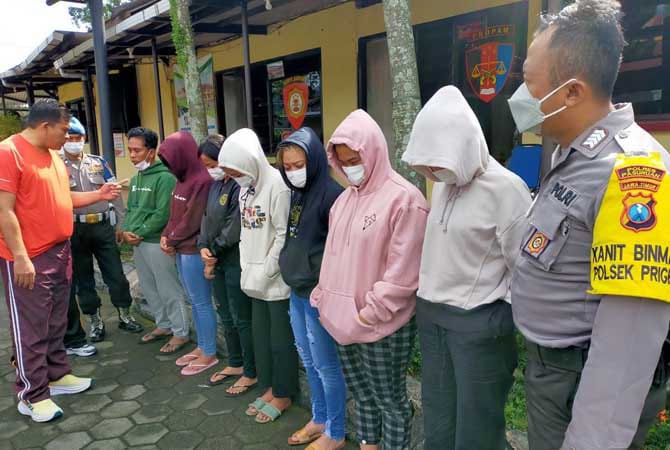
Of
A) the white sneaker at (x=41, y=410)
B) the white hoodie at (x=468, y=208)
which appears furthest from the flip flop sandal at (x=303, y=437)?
the white sneaker at (x=41, y=410)

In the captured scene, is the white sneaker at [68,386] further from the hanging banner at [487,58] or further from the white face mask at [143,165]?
the hanging banner at [487,58]

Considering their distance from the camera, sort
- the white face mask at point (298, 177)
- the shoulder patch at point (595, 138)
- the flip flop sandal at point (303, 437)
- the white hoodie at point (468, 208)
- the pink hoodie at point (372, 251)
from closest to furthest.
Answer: the shoulder patch at point (595, 138), the white hoodie at point (468, 208), the pink hoodie at point (372, 251), the white face mask at point (298, 177), the flip flop sandal at point (303, 437)

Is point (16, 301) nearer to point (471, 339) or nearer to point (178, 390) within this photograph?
point (178, 390)

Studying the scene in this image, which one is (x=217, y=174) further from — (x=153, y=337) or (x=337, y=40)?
(x=337, y=40)

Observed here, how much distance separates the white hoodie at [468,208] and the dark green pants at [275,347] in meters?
1.20

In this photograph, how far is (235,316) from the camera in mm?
3176

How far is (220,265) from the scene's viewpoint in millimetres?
3162

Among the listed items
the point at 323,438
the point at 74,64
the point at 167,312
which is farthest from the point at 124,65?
the point at 323,438

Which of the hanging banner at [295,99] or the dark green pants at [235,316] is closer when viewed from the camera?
the dark green pants at [235,316]

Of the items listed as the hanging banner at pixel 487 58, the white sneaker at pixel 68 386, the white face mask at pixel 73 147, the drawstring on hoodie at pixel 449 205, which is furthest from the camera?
the hanging banner at pixel 487 58

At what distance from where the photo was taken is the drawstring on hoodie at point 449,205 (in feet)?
5.95

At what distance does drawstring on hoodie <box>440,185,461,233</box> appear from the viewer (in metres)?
1.81

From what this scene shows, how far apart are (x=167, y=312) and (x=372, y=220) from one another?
2.57m

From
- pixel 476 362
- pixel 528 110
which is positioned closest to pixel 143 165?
pixel 476 362
